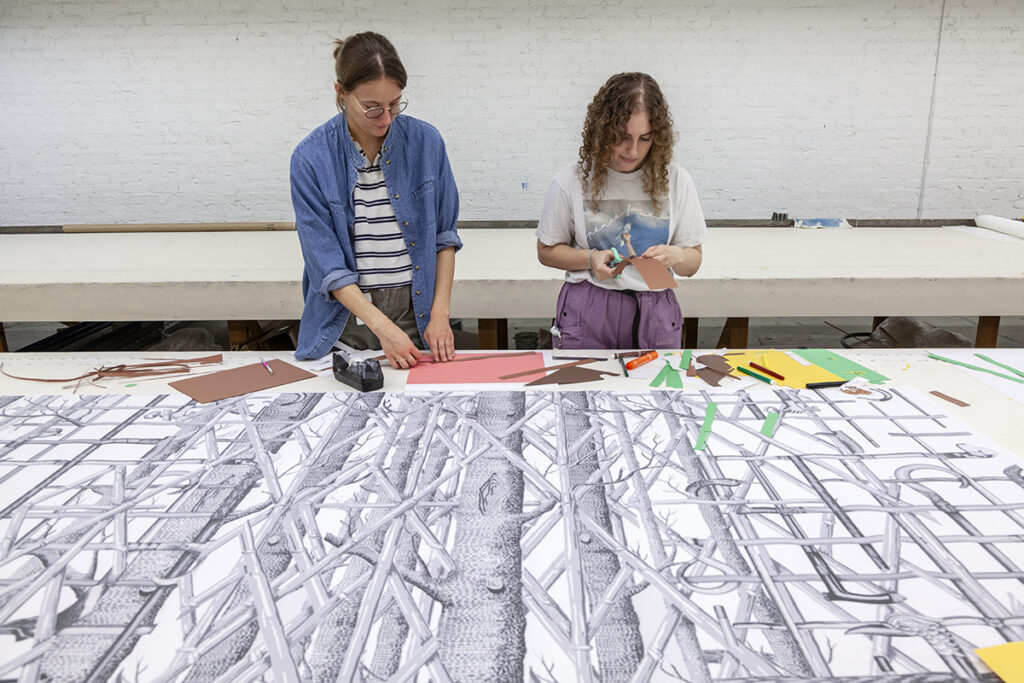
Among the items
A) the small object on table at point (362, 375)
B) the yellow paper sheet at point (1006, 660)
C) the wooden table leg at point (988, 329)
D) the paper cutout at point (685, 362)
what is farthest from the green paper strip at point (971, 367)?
the small object on table at point (362, 375)

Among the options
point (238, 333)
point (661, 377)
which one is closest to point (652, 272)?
point (661, 377)

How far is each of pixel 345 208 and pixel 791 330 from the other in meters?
2.87

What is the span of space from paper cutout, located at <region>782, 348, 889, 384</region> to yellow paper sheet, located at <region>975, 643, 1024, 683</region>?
0.73 meters

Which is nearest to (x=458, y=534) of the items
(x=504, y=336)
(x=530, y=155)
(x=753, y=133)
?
(x=504, y=336)

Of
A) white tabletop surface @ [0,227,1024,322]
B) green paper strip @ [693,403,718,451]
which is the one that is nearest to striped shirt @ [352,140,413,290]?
white tabletop surface @ [0,227,1024,322]

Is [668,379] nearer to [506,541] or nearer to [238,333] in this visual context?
[506,541]


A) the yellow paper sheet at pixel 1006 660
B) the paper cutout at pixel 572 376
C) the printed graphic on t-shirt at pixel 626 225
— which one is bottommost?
the yellow paper sheet at pixel 1006 660

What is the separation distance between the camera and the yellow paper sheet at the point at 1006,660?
23.9 inches

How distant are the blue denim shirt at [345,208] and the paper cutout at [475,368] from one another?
0.23m

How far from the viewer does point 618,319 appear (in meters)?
1.62

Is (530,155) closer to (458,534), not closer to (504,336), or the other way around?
(504,336)

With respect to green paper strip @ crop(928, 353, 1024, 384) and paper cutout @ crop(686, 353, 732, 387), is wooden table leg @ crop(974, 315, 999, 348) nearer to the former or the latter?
green paper strip @ crop(928, 353, 1024, 384)

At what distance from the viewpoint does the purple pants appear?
1608mm

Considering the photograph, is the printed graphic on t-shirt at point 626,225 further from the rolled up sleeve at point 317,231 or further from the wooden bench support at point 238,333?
the wooden bench support at point 238,333
